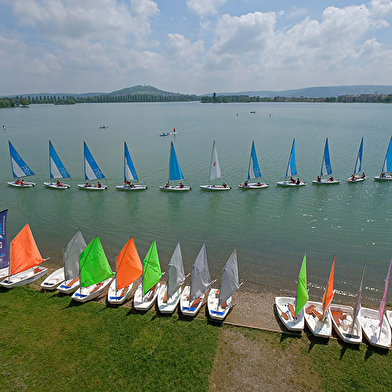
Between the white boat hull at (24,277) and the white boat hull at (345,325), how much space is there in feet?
66.7

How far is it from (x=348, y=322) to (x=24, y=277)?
21700 mm

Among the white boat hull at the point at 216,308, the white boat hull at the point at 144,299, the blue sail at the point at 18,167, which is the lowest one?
the white boat hull at the point at 216,308

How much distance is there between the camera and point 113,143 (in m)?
75.4

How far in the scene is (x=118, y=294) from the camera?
1745 centimetres

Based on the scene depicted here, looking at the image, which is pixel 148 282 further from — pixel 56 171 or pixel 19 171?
pixel 19 171

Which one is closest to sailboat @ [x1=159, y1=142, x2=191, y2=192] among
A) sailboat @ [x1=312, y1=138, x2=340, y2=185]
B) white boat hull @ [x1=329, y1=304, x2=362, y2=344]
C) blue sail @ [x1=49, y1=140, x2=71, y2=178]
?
blue sail @ [x1=49, y1=140, x2=71, y2=178]

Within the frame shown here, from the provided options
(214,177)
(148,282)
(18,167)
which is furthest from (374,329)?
(18,167)

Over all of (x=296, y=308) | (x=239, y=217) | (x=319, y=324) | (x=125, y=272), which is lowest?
(x=239, y=217)

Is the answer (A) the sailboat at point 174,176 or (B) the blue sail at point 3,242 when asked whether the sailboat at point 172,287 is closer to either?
(B) the blue sail at point 3,242

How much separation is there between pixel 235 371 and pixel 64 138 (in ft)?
289

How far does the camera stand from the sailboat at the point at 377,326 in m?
13.8

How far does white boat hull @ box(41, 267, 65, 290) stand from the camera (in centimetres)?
1852

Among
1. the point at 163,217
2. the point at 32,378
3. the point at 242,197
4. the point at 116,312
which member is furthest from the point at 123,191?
the point at 32,378

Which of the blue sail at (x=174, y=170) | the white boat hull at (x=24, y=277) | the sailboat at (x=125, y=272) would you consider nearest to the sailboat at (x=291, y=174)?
the blue sail at (x=174, y=170)
